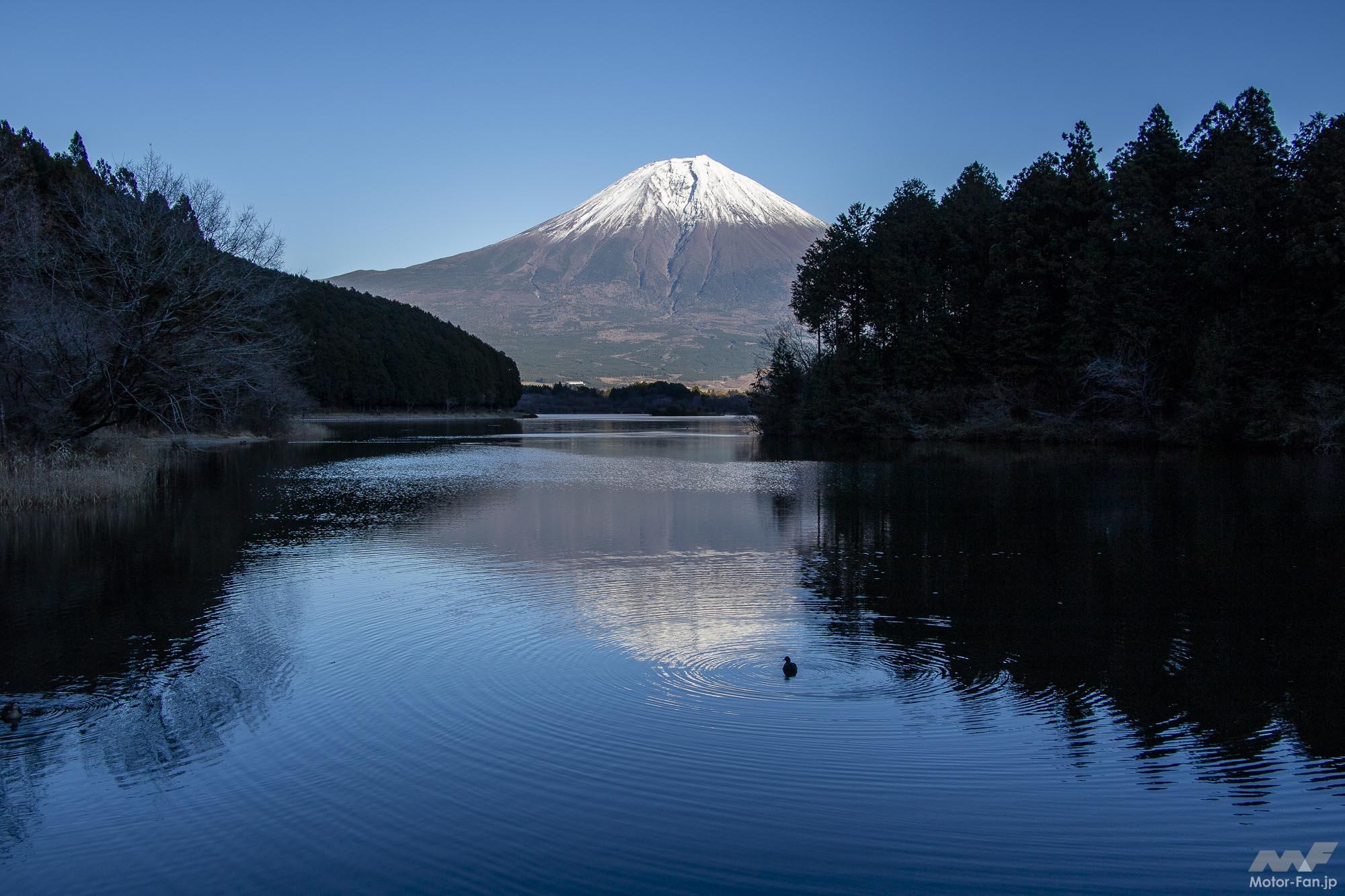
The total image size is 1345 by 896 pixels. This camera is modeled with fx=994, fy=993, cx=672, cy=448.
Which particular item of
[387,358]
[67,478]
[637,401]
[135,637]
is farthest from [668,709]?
[637,401]

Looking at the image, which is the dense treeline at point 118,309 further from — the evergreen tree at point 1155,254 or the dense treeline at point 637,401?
the dense treeline at point 637,401

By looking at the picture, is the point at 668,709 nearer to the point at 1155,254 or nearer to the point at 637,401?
the point at 1155,254

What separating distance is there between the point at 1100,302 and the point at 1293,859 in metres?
43.2

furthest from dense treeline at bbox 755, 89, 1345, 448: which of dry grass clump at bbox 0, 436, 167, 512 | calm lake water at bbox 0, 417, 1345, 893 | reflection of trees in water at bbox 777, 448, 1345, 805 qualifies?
dry grass clump at bbox 0, 436, 167, 512

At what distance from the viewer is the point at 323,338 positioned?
88.4 meters

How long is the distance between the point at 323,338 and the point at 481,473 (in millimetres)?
63834

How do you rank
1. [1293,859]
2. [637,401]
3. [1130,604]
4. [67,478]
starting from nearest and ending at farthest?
[1293,859] → [1130,604] → [67,478] → [637,401]

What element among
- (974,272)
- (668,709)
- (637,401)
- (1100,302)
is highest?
(974,272)

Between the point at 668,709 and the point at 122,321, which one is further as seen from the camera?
the point at 122,321

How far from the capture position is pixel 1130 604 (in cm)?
1099

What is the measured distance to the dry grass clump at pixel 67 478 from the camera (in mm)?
18469

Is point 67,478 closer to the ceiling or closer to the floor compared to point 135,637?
closer to the ceiling

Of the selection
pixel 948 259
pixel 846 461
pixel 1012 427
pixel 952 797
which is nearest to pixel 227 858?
pixel 952 797

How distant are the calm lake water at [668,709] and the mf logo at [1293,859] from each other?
7 centimetres
